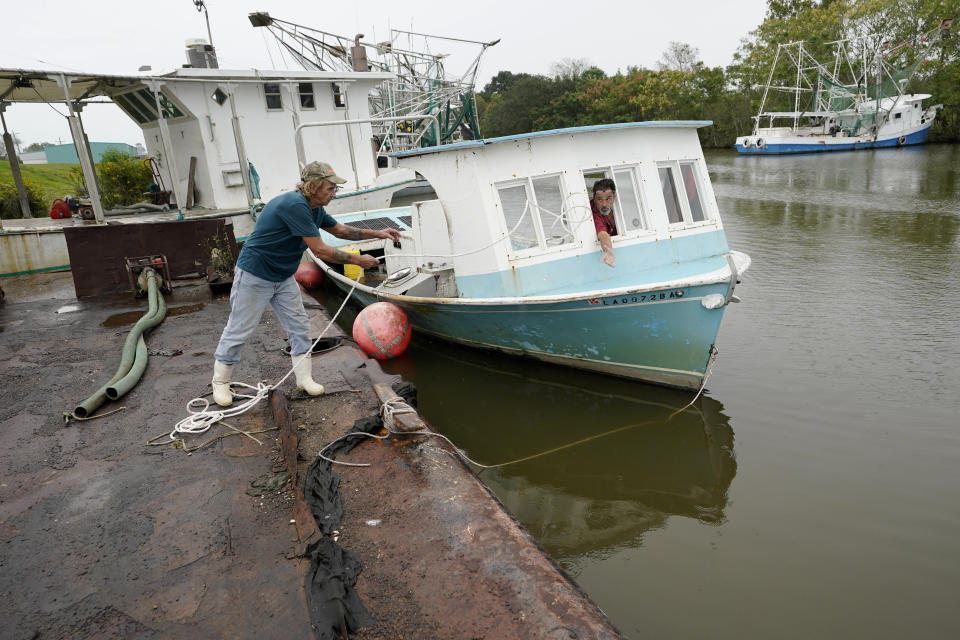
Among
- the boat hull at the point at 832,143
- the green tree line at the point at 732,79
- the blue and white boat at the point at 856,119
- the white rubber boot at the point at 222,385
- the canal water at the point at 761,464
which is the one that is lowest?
the canal water at the point at 761,464

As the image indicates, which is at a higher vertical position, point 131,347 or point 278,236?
point 278,236

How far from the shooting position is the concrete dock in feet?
8.29

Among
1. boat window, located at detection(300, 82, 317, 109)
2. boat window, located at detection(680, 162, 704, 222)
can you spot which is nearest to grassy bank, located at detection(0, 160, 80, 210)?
boat window, located at detection(300, 82, 317, 109)

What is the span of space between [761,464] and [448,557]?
3547 mm

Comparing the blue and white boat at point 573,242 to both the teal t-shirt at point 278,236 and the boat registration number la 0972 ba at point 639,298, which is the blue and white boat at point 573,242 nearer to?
the boat registration number la 0972 ba at point 639,298

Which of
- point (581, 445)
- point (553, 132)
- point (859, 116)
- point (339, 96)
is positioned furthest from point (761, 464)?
point (859, 116)

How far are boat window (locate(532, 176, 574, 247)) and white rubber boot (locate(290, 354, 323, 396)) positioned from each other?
324cm

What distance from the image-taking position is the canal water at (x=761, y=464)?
3.75 meters

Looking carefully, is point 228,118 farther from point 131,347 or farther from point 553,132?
point 553,132

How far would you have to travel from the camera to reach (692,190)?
7270 mm

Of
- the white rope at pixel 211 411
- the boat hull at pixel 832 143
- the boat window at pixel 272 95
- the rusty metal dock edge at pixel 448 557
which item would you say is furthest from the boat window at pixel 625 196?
the boat hull at pixel 832 143

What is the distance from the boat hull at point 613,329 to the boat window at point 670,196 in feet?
5.55

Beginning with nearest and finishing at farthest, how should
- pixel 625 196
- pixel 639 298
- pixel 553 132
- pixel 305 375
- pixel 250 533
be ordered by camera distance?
pixel 250 533, pixel 305 375, pixel 639 298, pixel 553 132, pixel 625 196

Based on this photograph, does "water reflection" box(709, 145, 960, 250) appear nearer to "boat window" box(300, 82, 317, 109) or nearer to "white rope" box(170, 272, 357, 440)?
"boat window" box(300, 82, 317, 109)
